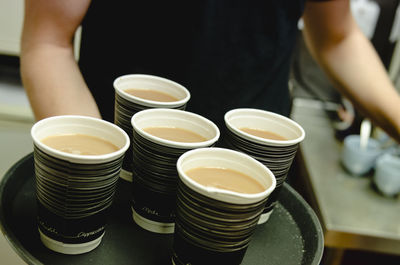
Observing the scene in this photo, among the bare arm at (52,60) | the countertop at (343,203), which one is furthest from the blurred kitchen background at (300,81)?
the bare arm at (52,60)

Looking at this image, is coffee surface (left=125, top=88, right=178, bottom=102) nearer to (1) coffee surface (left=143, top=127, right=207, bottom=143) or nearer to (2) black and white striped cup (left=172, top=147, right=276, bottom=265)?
(1) coffee surface (left=143, top=127, right=207, bottom=143)

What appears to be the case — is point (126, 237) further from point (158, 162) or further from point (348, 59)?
point (348, 59)

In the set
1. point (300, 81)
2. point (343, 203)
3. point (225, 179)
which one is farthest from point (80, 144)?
point (300, 81)

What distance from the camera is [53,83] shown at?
35.8 inches

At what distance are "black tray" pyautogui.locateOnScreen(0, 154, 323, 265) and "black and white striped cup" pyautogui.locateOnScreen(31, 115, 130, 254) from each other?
0.02 metres

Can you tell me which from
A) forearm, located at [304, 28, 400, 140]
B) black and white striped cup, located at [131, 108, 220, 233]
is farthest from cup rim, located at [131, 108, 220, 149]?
forearm, located at [304, 28, 400, 140]

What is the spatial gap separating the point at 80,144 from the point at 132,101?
0.48ft

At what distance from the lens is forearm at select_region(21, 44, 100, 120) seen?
887mm

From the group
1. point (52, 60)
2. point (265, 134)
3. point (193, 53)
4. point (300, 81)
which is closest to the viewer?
point (265, 134)

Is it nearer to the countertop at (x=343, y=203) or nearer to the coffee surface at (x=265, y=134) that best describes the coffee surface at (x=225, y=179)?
the coffee surface at (x=265, y=134)

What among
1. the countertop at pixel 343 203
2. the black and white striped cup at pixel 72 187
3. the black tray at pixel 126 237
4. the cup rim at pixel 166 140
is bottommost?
the countertop at pixel 343 203

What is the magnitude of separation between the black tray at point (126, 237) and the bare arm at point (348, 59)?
490 millimetres

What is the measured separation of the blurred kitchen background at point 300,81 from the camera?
177 centimetres

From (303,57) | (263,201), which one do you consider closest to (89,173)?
(263,201)
